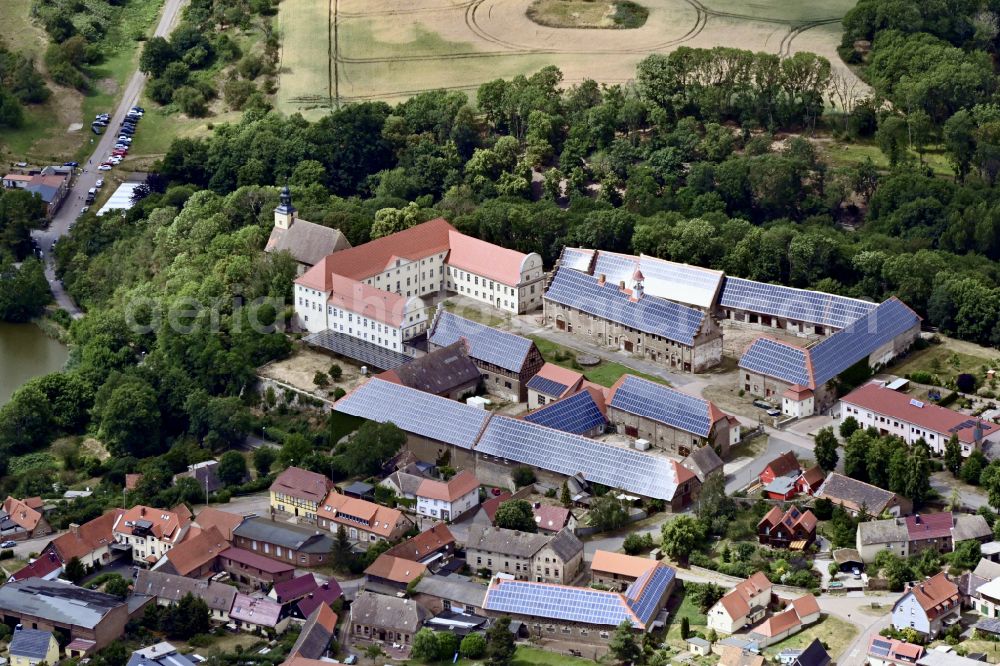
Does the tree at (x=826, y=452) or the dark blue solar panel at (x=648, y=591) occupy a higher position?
the tree at (x=826, y=452)

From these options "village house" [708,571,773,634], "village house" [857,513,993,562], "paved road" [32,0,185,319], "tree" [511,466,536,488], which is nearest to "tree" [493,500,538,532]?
"tree" [511,466,536,488]

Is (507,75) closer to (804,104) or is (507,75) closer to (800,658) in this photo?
(804,104)

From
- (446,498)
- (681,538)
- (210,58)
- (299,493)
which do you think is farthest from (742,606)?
(210,58)

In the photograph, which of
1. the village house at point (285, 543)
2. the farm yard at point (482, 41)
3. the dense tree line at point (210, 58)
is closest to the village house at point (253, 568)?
the village house at point (285, 543)

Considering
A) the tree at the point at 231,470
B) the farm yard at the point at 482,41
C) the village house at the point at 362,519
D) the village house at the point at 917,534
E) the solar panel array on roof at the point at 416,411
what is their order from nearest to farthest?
the village house at the point at 917,534 < the village house at the point at 362,519 < the solar panel array on roof at the point at 416,411 < the tree at the point at 231,470 < the farm yard at the point at 482,41

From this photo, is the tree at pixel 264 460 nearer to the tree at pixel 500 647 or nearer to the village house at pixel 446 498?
the village house at pixel 446 498

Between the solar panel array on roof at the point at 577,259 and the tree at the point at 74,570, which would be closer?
the tree at the point at 74,570

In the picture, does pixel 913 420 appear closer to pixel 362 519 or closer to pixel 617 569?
pixel 617 569
